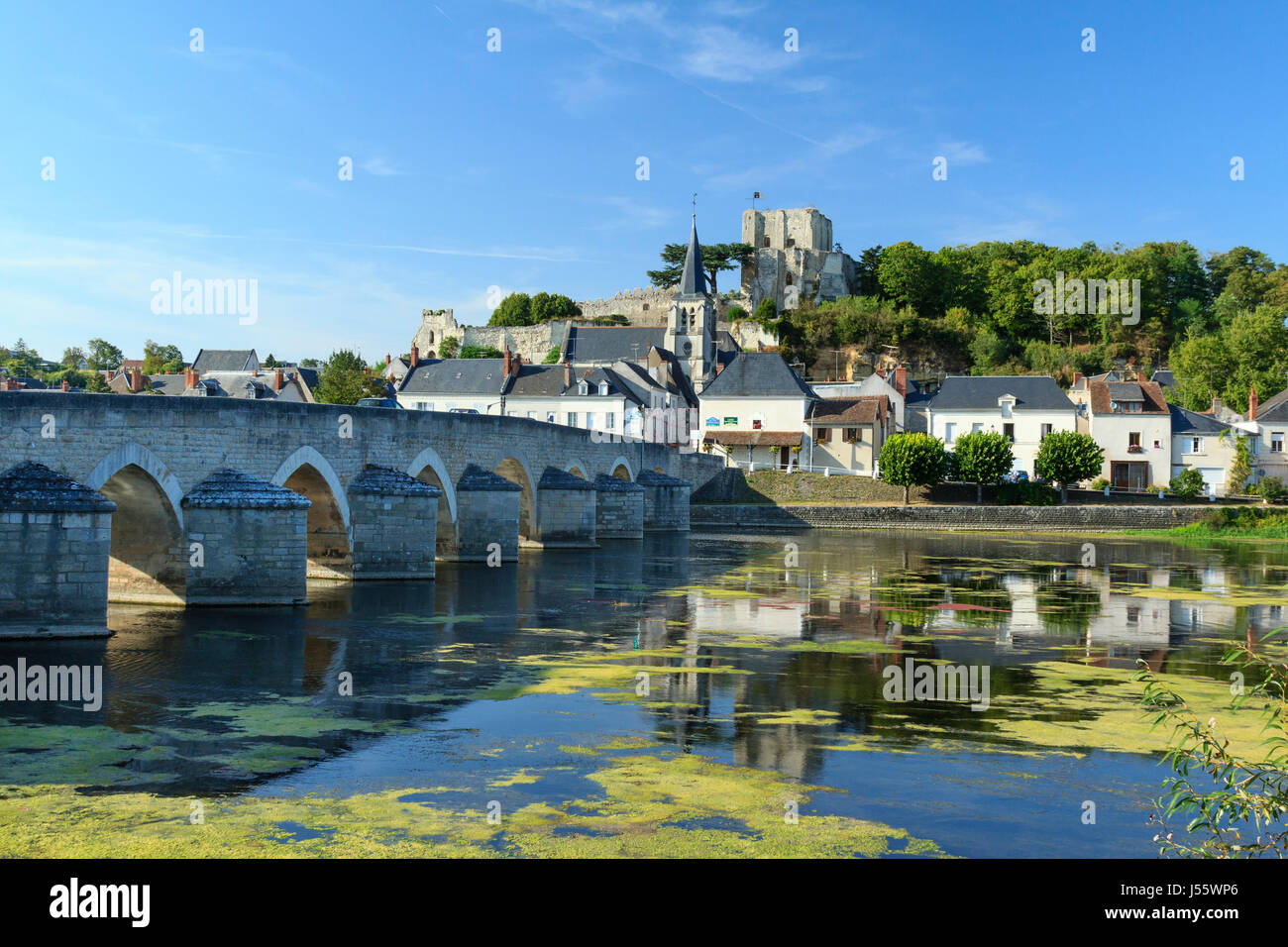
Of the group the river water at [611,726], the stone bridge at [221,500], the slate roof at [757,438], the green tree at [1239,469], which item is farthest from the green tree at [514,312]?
the river water at [611,726]

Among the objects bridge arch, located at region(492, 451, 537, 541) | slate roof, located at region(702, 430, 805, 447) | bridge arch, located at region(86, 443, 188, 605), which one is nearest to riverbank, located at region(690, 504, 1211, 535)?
slate roof, located at region(702, 430, 805, 447)

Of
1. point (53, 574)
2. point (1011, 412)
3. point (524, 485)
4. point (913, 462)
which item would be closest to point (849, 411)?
point (1011, 412)

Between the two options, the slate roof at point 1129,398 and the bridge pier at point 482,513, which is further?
the slate roof at point 1129,398

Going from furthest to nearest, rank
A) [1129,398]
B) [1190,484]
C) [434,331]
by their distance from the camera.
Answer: [434,331] → [1129,398] → [1190,484]

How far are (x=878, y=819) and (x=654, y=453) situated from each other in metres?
42.3

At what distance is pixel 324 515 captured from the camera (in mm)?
24703

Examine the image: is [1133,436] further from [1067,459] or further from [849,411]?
[849,411]

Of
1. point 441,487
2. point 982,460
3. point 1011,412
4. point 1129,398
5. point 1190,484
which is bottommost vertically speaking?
point 441,487

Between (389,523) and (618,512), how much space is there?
58.4 feet

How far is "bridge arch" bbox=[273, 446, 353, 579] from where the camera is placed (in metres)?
23.3

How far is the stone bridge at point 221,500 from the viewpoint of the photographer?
639 inches

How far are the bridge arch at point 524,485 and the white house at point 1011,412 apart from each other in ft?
99.6

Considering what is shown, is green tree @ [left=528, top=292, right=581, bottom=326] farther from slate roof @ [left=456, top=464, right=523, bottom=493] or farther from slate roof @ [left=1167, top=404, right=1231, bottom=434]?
slate roof @ [left=456, top=464, right=523, bottom=493]

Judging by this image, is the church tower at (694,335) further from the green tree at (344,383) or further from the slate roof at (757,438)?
the green tree at (344,383)
